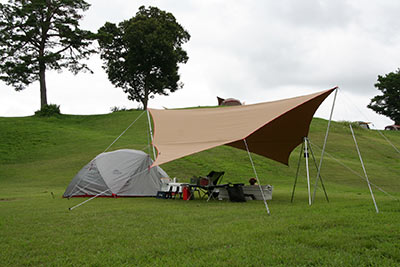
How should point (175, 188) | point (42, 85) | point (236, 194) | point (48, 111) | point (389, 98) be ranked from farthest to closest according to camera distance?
point (389, 98) < point (48, 111) < point (42, 85) < point (175, 188) < point (236, 194)

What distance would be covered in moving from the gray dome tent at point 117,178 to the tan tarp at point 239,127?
1.34 metres

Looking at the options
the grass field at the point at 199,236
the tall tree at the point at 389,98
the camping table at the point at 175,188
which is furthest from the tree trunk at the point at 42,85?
the tall tree at the point at 389,98

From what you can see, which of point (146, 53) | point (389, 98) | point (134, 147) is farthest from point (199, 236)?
point (389, 98)

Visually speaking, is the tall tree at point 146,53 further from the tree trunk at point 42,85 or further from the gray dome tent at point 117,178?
the gray dome tent at point 117,178

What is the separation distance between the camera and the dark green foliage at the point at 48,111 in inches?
1177

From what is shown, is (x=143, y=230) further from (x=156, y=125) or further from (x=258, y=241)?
(x=156, y=125)

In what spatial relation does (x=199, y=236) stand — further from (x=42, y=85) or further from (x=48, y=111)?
(x=48, y=111)

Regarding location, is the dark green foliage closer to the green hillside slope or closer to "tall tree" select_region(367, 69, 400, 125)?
the green hillside slope

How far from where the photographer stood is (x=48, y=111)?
30062 millimetres

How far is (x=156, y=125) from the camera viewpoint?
9414 mm

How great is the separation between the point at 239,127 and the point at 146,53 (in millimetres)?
27688

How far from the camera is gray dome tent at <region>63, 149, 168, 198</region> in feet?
31.3

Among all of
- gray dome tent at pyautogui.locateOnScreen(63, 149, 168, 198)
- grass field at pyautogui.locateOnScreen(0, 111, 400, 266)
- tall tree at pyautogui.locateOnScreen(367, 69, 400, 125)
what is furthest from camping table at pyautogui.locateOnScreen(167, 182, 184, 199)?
tall tree at pyautogui.locateOnScreen(367, 69, 400, 125)

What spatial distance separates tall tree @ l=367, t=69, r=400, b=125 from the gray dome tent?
43120 mm
